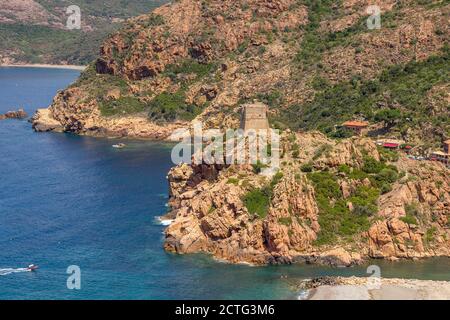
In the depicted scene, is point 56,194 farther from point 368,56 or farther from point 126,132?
point 368,56

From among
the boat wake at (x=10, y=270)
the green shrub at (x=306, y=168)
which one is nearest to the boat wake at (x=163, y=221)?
the green shrub at (x=306, y=168)

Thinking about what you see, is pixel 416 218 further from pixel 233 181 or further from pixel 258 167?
pixel 233 181

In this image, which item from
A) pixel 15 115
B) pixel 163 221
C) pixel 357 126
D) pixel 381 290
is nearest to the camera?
pixel 381 290

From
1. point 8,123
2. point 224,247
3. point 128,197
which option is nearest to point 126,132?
point 8,123

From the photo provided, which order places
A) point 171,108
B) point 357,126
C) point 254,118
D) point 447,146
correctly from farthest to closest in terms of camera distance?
point 171,108 → point 357,126 → point 447,146 → point 254,118

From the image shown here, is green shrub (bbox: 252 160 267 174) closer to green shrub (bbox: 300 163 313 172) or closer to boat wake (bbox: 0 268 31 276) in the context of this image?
green shrub (bbox: 300 163 313 172)

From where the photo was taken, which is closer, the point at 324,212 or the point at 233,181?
the point at 324,212

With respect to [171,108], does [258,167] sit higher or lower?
lower

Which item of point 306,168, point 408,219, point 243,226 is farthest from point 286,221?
point 408,219
